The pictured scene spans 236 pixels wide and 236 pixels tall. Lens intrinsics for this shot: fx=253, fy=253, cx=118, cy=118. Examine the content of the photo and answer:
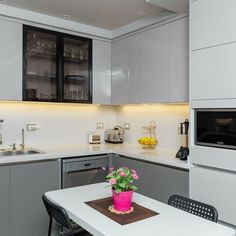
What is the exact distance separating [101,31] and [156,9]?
2.96ft

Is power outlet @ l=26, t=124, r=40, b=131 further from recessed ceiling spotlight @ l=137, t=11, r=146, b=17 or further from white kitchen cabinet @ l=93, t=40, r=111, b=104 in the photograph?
recessed ceiling spotlight @ l=137, t=11, r=146, b=17

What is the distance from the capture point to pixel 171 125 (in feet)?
10.3

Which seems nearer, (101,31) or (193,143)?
(193,143)

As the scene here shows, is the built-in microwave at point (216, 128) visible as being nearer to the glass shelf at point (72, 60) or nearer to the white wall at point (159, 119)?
the white wall at point (159, 119)

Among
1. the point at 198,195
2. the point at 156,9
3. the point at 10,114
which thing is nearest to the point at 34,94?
the point at 10,114

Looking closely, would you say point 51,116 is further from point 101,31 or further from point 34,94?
point 101,31

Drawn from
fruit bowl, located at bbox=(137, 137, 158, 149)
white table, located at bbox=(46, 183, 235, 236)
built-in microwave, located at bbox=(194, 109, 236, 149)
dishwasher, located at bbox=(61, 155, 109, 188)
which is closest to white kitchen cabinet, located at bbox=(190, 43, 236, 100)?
built-in microwave, located at bbox=(194, 109, 236, 149)

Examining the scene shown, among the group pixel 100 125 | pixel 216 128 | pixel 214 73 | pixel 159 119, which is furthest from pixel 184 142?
pixel 100 125

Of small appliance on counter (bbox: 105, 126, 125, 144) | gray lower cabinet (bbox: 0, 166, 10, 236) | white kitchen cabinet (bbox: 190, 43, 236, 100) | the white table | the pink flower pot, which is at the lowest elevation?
gray lower cabinet (bbox: 0, 166, 10, 236)

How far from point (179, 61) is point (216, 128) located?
3.06 ft

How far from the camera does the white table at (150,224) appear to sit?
1167 mm

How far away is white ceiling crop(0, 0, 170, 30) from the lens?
2.62 m

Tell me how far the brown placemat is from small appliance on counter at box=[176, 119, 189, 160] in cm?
97

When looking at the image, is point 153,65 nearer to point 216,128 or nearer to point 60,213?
point 216,128
